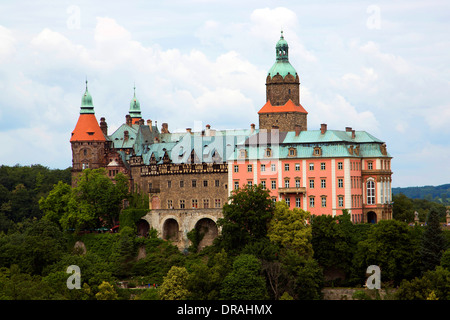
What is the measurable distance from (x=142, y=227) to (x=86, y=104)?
59.5ft

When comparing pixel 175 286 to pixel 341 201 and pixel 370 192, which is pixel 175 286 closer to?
pixel 341 201

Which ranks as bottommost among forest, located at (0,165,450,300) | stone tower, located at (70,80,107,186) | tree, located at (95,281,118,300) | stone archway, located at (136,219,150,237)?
tree, located at (95,281,118,300)

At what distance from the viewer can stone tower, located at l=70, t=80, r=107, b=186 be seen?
121 metres

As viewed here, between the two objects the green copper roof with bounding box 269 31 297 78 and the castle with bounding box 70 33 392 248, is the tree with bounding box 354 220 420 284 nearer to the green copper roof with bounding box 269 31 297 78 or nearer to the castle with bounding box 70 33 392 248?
the castle with bounding box 70 33 392 248

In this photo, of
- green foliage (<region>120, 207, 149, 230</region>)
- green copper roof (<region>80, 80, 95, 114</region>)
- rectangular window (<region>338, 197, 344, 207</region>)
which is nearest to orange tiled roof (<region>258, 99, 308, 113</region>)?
rectangular window (<region>338, 197, 344, 207</region>)

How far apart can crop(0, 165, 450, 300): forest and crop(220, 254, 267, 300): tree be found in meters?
0.10

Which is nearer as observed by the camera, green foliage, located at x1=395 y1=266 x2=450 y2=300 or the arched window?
green foliage, located at x1=395 y1=266 x2=450 y2=300

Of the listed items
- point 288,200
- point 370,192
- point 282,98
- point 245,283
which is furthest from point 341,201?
point 245,283

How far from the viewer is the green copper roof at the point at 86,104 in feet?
404

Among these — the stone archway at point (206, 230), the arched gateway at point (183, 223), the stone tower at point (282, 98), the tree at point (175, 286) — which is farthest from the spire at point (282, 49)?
the tree at point (175, 286)

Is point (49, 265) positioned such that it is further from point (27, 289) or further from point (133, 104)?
point (133, 104)

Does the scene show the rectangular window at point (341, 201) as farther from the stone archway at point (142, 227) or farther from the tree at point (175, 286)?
the stone archway at point (142, 227)
